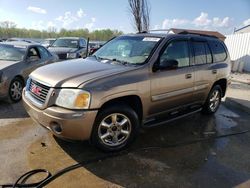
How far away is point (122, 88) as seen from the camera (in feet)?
13.6

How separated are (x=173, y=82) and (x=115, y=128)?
4.66ft

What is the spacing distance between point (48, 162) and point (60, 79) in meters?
1.20

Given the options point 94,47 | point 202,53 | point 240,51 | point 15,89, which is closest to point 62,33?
point 94,47

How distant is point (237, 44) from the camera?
56.9ft

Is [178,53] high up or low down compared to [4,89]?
up

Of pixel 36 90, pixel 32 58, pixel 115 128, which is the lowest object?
pixel 115 128

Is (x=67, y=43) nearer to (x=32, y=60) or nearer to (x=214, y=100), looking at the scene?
(x=32, y=60)

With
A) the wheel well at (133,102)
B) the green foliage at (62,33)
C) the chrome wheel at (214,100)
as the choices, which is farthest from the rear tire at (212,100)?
the green foliage at (62,33)

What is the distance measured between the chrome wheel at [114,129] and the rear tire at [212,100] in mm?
2739

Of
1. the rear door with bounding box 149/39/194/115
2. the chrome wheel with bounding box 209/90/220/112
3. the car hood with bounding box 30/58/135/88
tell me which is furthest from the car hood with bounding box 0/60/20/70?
the chrome wheel with bounding box 209/90/220/112

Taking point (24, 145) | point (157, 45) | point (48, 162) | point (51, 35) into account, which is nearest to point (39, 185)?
point (48, 162)

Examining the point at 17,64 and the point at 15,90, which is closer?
the point at 15,90

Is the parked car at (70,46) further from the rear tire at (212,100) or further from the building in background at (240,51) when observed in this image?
the rear tire at (212,100)

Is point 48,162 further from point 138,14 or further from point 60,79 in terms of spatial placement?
point 138,14
